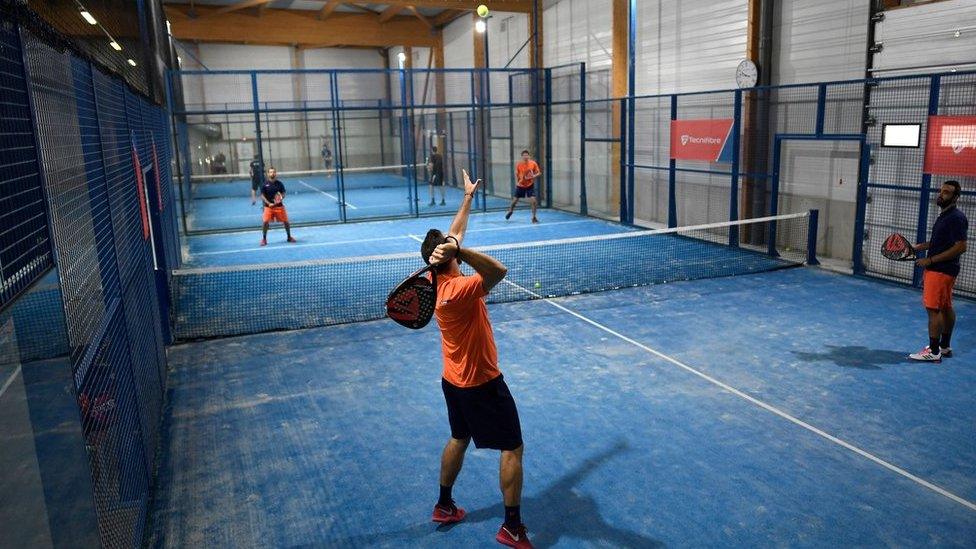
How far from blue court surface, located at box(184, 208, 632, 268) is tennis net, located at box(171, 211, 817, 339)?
5.14 feet

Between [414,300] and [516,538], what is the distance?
1772mm

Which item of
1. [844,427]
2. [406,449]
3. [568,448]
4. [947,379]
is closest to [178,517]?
[406,449]

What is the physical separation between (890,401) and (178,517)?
21.4 ft

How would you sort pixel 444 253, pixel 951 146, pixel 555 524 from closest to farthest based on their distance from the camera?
1. pixel 444 253
2. pixel 555 524
3. pixel 951 146

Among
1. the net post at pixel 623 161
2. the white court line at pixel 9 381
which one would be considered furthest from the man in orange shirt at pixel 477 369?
the net post at pixel 623 161

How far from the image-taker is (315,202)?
26.6 meters

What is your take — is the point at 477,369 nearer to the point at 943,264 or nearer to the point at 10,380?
the point at 943,264

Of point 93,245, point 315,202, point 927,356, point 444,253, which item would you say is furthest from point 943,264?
point 315,202

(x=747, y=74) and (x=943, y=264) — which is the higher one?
(x=747, y=74)

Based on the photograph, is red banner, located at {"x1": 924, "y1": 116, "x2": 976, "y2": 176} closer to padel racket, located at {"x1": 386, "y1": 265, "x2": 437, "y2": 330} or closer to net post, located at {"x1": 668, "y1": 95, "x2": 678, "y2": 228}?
net post, located at {"x1": 668, "y1": 95, "x2": 678, "y2": 228}

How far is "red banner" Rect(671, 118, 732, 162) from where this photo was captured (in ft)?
49.0

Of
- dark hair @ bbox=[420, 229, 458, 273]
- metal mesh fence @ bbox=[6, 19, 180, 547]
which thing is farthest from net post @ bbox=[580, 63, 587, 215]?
dark hair @ bbox=[420, 229, 458, 273]

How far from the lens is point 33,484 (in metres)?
5.62

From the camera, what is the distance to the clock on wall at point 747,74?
1448 centimetres
